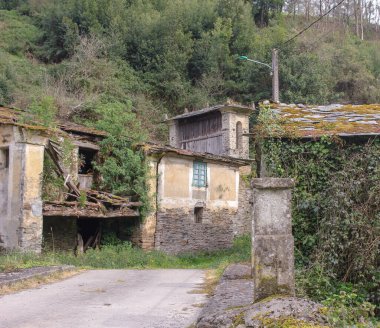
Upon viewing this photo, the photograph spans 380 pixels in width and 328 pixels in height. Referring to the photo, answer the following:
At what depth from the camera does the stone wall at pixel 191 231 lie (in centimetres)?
2075

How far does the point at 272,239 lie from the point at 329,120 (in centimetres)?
524

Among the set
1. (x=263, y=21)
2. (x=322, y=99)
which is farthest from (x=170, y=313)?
(x=263, y=21)

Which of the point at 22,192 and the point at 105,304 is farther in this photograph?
the point at 22,192

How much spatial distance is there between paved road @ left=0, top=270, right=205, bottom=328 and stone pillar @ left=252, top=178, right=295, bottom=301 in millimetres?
1385

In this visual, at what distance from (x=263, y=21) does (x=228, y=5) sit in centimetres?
984

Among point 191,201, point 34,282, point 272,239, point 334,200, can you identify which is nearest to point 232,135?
point 191,201

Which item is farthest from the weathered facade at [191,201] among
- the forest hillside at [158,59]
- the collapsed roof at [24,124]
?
the forest hillside at [158,59]

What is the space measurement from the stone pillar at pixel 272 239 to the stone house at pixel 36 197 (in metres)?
11.7

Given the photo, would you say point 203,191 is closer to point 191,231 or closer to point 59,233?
point 191,231

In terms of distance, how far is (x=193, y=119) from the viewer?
2953 centimetres

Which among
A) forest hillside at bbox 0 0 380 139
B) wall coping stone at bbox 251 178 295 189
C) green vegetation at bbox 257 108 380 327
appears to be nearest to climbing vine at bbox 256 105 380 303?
green vegetation at bbox 257 108 380 327

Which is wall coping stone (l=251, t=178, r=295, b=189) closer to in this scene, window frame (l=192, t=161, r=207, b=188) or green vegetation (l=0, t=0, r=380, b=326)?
green vegetation (l=0, t=0, r=380, b=326)

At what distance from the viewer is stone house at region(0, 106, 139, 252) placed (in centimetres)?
1596

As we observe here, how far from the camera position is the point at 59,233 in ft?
60.4
